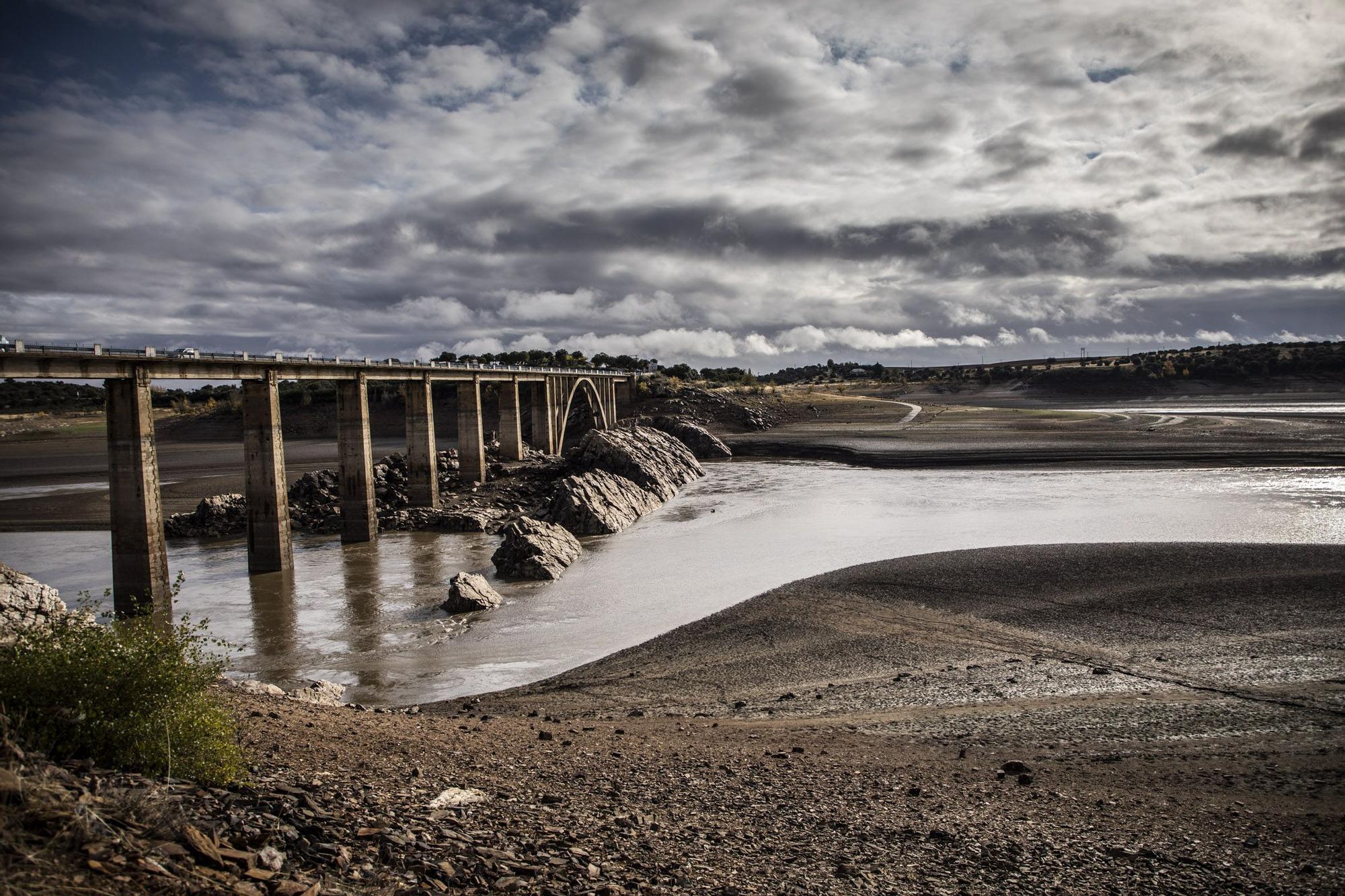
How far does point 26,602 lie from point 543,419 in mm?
54080

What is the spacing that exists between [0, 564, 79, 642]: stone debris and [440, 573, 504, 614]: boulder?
9738 mm

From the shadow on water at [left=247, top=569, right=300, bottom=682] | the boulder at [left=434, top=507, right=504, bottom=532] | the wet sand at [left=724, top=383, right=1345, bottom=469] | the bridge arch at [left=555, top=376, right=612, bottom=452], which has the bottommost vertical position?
the shadow on water at [left=247, top=569, right=300, bottom=682]

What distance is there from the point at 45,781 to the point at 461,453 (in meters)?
43.2

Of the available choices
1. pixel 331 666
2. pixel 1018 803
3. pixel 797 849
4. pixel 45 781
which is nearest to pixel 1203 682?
pixel 1018 803

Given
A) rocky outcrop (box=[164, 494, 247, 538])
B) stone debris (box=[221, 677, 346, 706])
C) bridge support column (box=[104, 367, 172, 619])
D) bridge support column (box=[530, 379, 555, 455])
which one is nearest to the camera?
stone debris (box=[221, 677, 346, 706])

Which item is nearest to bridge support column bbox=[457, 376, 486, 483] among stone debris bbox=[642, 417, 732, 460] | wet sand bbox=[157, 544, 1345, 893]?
stone debris bbox=[642, 417, 732, 460]

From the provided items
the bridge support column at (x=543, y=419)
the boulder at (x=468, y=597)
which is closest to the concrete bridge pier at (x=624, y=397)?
the bridge support column at (x=543, y=419)

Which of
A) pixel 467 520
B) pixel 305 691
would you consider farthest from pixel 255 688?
pixel 467 520

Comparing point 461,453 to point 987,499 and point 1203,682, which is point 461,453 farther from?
point 1203,682

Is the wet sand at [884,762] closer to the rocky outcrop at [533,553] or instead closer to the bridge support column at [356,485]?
the rocky outcrop at [533,553]

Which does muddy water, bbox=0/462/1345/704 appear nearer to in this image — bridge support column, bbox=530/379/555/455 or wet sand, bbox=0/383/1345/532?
wet sand, bbox=0/383/1345/532

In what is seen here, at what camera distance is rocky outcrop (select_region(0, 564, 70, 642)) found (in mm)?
12094

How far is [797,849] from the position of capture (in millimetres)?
7879

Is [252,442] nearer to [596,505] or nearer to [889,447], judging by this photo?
[596,505]
